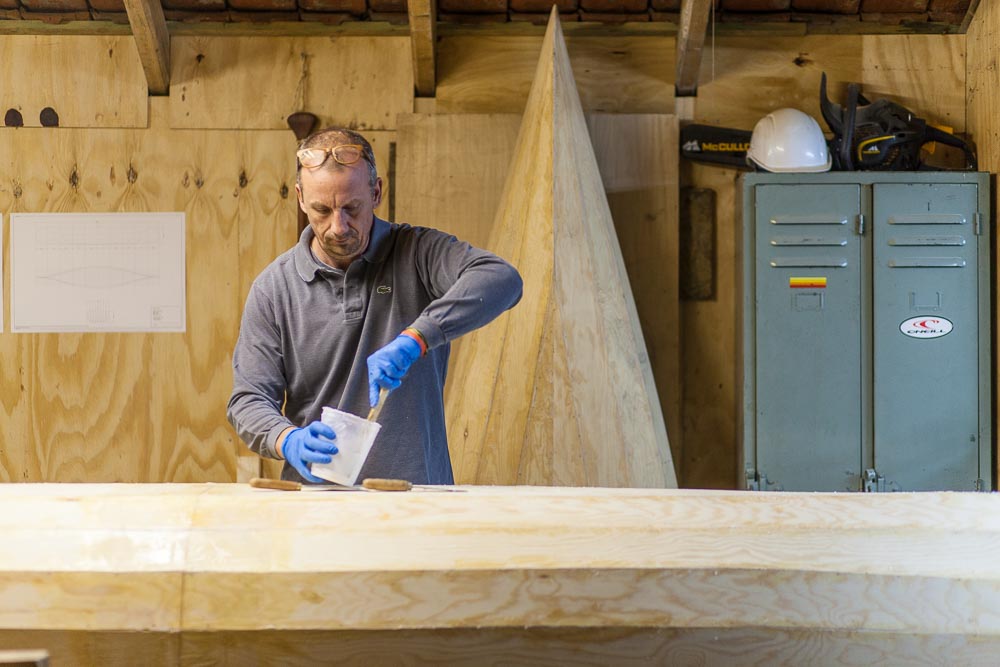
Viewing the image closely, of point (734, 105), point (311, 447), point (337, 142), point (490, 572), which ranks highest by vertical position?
point (734, 105)

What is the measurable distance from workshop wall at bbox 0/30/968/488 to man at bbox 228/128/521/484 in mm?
1668

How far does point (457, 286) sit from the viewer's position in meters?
2.30

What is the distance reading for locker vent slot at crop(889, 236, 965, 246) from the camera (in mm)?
3775

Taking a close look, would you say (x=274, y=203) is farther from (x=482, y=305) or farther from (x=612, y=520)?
(x=612, y=520)

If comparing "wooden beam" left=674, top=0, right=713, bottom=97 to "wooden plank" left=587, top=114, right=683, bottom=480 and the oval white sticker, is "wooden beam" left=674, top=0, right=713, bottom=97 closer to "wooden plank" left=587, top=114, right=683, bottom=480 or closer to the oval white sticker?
"wooden plank" left=587, top=114, right=683, bottom=480

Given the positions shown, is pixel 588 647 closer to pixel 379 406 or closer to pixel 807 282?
pixel 379 406

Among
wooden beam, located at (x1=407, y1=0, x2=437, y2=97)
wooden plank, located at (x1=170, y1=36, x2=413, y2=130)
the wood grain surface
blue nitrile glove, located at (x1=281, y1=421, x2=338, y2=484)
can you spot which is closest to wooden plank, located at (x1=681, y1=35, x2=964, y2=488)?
wooden beam, located at (x1=407, y1=0, x2=437, y2=97)

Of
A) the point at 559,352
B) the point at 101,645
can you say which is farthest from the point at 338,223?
the point at 101,645

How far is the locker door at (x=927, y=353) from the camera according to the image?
3.79 m

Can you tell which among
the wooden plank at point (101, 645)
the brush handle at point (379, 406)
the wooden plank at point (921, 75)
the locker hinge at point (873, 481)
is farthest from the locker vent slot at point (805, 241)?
the wooden plank at point (101, 645)

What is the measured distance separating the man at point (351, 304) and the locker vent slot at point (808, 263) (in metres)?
1.74

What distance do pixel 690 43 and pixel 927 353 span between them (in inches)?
60.2

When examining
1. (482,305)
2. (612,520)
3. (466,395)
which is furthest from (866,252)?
(612,520)

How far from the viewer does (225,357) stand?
4094 mm
